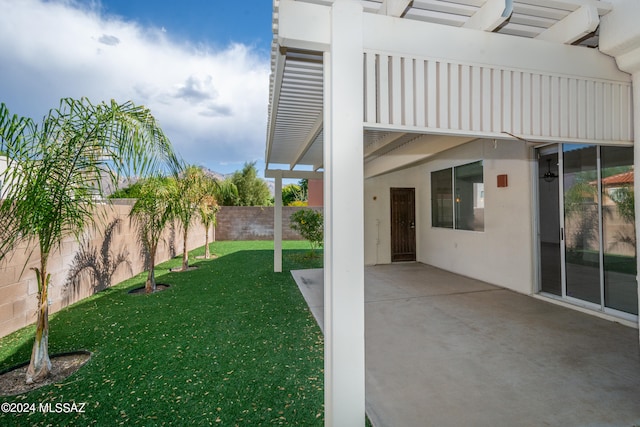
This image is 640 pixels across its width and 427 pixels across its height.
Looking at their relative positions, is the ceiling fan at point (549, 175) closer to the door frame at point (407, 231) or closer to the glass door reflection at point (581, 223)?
the glass door reflection at point (581, 223)

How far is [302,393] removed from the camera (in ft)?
8.78

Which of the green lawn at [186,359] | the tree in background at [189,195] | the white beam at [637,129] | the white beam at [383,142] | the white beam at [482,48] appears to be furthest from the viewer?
the tree in background at [189,195]

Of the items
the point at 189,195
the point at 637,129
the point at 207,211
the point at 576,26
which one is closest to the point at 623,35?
the point at 576,26

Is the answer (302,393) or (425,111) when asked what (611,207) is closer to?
(425,111)

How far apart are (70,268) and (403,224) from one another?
808 cm

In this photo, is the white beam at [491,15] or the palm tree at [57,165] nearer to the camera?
the white beam at [491,15]

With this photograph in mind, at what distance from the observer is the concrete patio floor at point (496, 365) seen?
7.76ft

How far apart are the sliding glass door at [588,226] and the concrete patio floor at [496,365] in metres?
0.47

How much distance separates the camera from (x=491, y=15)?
207cm

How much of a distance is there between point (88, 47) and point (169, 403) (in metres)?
17.6

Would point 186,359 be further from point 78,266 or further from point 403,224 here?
point 403,224

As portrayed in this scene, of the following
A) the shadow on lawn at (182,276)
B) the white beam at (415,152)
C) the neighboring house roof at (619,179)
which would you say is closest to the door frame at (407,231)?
the white beam at (415,152)

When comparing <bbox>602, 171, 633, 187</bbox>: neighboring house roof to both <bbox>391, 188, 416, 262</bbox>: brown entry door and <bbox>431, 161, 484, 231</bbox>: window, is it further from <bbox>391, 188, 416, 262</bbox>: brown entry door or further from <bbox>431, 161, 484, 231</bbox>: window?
<bbox>391, 188, 416, 262</bbox>: brown entry door

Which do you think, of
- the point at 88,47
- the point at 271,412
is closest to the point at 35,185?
the point at 271,412
